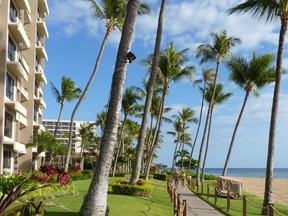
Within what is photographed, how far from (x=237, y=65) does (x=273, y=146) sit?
43.6 feet

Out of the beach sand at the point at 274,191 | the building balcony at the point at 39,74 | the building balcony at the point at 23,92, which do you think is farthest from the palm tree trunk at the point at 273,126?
the building balcony at the point at 39,74

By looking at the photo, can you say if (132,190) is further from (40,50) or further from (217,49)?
(40,50)

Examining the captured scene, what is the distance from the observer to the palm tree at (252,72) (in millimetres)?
28031

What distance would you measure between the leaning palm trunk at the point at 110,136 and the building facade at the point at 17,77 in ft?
59.4

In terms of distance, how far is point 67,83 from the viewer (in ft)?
171

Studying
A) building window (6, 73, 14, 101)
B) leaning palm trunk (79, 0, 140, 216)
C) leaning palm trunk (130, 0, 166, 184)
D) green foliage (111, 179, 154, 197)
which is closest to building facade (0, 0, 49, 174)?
building window (6, 73, 14, 101)

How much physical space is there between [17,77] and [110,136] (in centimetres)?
2504

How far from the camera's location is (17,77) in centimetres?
3316

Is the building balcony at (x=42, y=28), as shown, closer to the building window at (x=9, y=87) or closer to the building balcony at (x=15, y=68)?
the building balcony at (x=15, y=68)

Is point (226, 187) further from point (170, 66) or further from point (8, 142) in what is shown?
point (8, 142)

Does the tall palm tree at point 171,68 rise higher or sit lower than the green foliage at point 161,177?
higher

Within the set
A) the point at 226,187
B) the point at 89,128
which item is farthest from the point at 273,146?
the point at 89,128

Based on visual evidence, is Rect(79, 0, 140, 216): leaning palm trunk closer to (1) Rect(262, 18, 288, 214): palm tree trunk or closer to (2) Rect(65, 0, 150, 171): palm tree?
(1) Rect(262, 18, 288, 214): palm tree trunk

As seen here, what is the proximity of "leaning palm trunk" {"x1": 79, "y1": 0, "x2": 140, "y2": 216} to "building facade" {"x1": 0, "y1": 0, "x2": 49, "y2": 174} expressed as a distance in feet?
59.4
